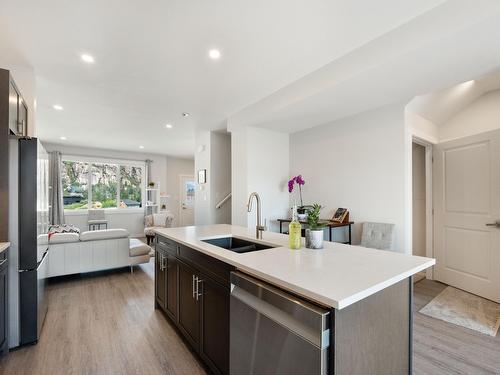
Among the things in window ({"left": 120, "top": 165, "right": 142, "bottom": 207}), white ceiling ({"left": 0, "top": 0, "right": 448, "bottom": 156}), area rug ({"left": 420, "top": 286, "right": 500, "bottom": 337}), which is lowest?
area rug ({"left": 420, "top": 286, "right": 500, "bottom": 337})

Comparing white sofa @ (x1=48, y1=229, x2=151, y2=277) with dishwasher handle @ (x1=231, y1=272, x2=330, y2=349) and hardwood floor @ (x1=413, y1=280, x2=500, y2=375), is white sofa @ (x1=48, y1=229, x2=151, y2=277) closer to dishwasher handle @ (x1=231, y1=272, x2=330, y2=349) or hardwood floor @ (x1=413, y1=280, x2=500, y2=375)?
dishwasher handle @ (x1=231, y1=272, x2=330, y2=349)

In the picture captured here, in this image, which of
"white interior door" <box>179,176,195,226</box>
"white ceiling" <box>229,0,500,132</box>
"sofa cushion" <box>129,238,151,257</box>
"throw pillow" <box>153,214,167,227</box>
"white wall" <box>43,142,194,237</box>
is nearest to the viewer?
"white ceiling" <box>229,0,500,132</box>

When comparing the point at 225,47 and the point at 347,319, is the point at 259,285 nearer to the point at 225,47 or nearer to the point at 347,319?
the point at 347,319

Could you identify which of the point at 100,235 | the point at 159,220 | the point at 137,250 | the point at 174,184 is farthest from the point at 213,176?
the point at 174,184

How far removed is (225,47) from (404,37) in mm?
1438

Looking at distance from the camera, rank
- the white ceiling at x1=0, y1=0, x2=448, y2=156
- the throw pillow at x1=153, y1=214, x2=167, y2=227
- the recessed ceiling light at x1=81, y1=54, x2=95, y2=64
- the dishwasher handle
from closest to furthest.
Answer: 1. the dishwasher handle
2. the white ceiling at x1=0, y1=0, x2=448, y2=156
3. the recessed ceiling light at x1=81, y1=54, x2=95, y2=64
4. the throw pillow at x1=153, y1=214, x2=167, y2=227

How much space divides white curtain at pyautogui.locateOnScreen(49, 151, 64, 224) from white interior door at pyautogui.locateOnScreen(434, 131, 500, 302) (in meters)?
8.14

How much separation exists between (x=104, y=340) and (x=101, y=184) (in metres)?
6.30

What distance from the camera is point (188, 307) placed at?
2.09 meters

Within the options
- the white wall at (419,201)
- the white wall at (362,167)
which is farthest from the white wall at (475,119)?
the white wall at (362,167)

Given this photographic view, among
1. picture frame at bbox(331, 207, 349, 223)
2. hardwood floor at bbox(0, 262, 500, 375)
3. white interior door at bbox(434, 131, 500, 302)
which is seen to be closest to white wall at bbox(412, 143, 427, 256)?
white interior door at bbox(434, 131, 500, 302)

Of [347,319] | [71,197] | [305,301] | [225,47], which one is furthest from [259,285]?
[71,197]

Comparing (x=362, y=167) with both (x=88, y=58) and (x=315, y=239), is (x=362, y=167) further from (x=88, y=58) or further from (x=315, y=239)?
(x=88, y=58)

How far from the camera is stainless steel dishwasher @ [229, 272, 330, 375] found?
1006 millimetres
